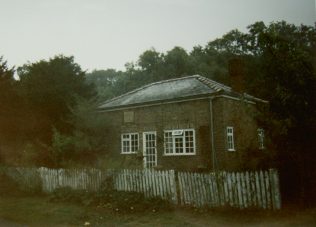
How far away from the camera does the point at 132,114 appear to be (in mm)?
23359

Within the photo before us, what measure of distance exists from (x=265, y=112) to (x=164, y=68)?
41496 mm

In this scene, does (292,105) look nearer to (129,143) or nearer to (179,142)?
(179,142)

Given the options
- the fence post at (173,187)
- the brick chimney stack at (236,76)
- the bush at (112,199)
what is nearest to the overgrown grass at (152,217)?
the bush at (112,199)

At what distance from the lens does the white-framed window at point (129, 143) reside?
75.9 ft

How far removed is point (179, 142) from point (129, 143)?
4283mm

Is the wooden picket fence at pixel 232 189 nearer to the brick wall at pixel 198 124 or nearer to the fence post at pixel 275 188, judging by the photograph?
the fence post at pixel 275 188

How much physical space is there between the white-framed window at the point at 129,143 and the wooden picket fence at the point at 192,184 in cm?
843

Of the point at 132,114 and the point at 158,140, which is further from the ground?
the point at 132,114

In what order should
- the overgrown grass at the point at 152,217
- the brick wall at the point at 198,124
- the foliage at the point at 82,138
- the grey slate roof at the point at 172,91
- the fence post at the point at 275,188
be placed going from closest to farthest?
the overgrown grass at the point at 152,217 < the fence post at the point at 275,188 < the foliage at the point at 82,138 < the brick wall at the point at 198,124 < the grey slate roof at the point at 172,91

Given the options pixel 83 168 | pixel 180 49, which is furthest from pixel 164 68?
pixel 83 168

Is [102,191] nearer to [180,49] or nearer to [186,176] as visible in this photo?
[186,176]

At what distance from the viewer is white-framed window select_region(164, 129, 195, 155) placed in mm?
20359

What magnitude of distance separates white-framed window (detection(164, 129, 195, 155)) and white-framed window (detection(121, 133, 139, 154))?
263 cm

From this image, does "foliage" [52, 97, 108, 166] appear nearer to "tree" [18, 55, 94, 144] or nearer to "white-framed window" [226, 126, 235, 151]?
"tree" [18, 55, 94, 144]
